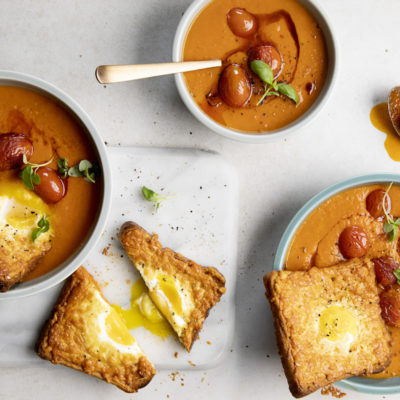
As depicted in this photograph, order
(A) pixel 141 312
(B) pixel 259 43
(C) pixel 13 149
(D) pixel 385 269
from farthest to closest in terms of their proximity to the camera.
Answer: (A) pixel 141 312
(D) pixel 385 269
(B) pixel 259 43
(C) pixel 13 149

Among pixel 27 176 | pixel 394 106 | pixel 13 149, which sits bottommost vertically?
pixel 27 176

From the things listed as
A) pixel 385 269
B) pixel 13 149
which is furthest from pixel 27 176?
pixel 385 269

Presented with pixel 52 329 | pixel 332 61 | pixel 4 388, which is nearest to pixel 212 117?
pixel 332 61

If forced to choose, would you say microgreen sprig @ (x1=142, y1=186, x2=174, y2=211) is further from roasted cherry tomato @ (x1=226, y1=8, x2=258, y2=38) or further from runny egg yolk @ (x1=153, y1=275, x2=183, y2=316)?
roasted cherry tomato @ (x1=226, y1=8, x2=258, y2=38)

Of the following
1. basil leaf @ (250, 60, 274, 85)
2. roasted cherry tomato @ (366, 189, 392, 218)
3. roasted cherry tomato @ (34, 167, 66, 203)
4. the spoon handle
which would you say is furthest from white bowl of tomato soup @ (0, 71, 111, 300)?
roasted cherry tomato @ (366, 189, 392, 218)

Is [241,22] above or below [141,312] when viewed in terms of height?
above

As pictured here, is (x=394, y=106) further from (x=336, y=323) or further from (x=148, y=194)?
(x=148, y=194)

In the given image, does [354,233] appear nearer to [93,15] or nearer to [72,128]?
[72,128]

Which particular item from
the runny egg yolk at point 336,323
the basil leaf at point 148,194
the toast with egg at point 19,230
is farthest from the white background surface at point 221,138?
the toast with egg at point 19,230
